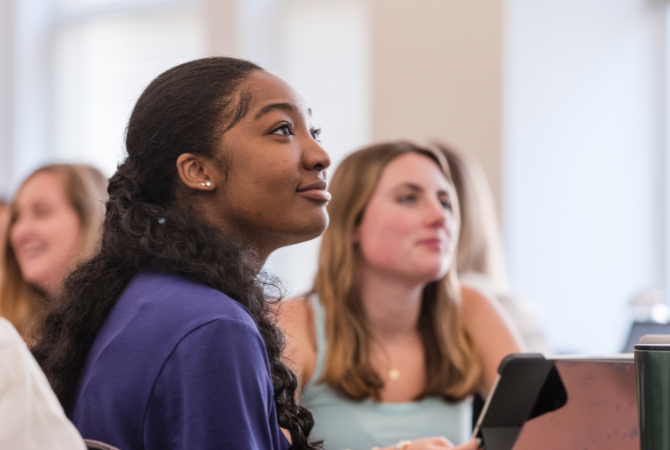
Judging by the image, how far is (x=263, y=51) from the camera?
415 centimetres

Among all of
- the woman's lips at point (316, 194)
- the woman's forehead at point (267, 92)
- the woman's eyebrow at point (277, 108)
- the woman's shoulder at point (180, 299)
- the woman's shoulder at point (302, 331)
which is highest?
the woman's forehead at point (267, 92)

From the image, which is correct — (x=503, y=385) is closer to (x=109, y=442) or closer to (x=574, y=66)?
(x=109, y=442)

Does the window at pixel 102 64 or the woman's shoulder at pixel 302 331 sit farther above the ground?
the window at pixel 102 64

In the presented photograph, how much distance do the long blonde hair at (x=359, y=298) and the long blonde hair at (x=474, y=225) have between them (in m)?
0.61

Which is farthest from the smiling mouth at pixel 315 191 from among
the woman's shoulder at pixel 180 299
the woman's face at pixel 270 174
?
the woman's shoulder at pixel 180 299

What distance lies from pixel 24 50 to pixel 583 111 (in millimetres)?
3365

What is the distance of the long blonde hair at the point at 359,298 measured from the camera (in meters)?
1.91

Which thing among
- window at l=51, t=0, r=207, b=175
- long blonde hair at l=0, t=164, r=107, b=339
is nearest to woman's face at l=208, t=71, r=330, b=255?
long blonde hair at l=0, t=164, r=107, b=339

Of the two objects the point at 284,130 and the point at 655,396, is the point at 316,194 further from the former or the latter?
the point at 655,396

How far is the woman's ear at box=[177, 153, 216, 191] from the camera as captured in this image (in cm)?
112

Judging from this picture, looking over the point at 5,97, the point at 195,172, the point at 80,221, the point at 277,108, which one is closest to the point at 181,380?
the point at 195,172

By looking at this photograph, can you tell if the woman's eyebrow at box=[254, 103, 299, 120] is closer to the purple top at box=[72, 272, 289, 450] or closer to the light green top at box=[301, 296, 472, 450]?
the purple top at box=[72, 272, 289, 450]

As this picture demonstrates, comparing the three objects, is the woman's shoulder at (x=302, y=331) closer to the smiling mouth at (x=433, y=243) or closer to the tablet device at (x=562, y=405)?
the smiling mouth at (x=433, y=243)

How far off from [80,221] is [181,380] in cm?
163
